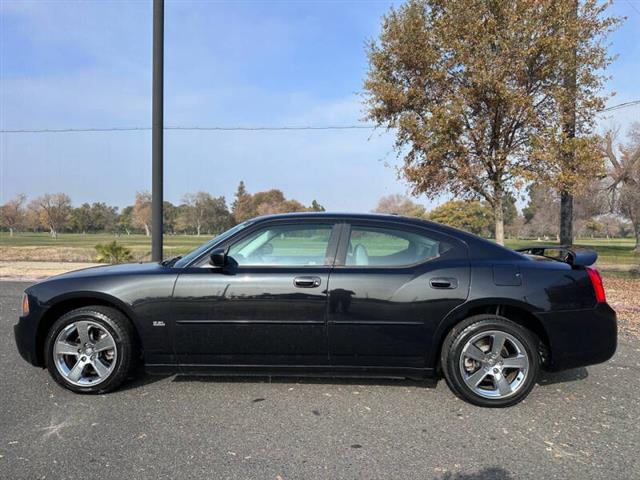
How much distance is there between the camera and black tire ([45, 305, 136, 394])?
370cm

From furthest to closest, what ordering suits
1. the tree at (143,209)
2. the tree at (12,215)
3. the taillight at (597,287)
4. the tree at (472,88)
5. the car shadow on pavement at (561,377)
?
1. the tree at (143,209)
2. the tree at (12,215)
3. the tree at (472,88)
4. the car shadow on pavement at (561,377)
5. the taillight at (597,287)

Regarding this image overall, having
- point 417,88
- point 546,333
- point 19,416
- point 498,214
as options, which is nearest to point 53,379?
point 19,416

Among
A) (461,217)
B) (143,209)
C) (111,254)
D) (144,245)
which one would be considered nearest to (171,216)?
(143,209)

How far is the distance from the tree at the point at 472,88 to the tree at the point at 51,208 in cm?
5332

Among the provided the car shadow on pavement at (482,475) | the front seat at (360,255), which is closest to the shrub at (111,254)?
the front seat at (360,255)

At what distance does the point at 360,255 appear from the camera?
379 cm

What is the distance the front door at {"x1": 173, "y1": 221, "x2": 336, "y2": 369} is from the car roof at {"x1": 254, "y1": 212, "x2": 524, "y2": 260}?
489 millimetres

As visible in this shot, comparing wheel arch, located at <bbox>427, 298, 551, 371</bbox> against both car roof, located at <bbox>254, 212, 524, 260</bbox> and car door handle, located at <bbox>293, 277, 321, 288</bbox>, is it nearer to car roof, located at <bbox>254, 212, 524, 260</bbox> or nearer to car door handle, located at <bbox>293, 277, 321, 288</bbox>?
car roof, located at <bbox>254, 212, 524, 260</bbox>

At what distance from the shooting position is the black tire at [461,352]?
3590 mm

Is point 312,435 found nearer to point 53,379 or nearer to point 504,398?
point 504,398

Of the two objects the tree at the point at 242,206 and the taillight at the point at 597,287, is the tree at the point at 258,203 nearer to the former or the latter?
the tree at the point at 242,206

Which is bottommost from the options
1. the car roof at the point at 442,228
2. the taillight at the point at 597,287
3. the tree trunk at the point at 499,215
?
the taillight at the point at 597,287

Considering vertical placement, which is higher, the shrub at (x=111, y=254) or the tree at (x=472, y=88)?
the tree at (x=472, y=88)

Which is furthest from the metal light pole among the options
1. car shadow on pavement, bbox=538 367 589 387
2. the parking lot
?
car shadow on pavement, bbox=538 367 589 387
